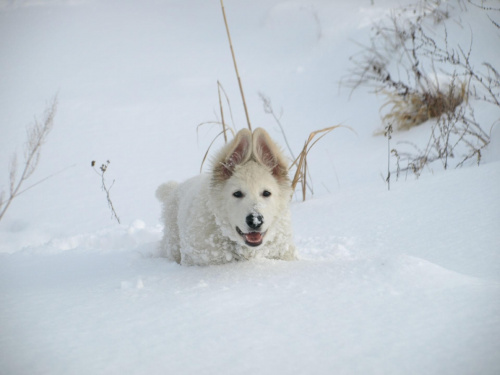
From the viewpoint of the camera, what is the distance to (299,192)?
18.3 feet

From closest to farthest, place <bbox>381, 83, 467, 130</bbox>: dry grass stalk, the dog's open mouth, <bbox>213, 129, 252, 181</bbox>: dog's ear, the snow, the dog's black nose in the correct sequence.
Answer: the snow → the dog's black nose → the dog's open mouth → <bbox>213, 129, 252, 181</bbox>: dog's ear → <bbox>381, 83, 467, 130</bbox>: dry grass stalk

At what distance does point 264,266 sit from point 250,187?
502 mm

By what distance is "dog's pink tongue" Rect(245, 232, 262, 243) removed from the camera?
7.55 feet

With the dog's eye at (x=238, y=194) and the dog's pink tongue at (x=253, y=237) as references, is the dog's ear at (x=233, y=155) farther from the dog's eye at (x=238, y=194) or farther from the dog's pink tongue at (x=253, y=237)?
the dog's pink tongue at (x=253, y=237)

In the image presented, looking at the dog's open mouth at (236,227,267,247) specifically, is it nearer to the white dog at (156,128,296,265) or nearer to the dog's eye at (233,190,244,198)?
the white dog at (156,128,296,265)

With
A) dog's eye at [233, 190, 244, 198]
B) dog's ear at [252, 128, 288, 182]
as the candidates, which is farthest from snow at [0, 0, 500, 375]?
dog's ear at [252, 128, 288, 182]

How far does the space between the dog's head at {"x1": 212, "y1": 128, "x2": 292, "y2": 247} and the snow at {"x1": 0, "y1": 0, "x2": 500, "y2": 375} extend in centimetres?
24

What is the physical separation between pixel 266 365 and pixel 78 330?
2.38ft

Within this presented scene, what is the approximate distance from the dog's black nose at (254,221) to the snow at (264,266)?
224 millimetres

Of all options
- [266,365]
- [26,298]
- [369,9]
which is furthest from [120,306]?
[369,9]

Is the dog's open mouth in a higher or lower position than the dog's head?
lower

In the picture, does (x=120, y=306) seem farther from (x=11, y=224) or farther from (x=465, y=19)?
(x=465, y=19)

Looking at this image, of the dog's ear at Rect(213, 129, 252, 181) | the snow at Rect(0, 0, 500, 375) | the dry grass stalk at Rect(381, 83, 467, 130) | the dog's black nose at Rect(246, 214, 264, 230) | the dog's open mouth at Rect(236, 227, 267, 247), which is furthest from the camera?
the dry grass stalk at Rect(381, 83, 467, 130)

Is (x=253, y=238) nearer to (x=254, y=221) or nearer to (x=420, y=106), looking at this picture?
(x=254, y=221)
